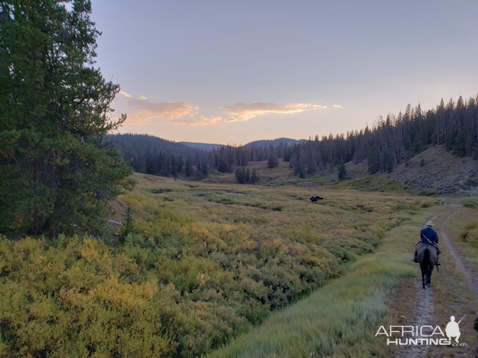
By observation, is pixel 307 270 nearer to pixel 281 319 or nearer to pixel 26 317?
pixel 281 319

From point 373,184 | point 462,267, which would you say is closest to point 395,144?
point 373,184

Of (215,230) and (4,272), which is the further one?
(215,230)

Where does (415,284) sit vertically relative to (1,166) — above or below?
below

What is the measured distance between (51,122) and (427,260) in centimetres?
1620

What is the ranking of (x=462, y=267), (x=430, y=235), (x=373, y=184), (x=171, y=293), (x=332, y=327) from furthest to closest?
1. (x=373, y=184)
2. (x=462, y=267)
3. (x=430, y=235)
4. (x=171, y=293)
5. (x=332, y=327)

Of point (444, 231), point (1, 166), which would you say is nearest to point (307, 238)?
point (444, 231)

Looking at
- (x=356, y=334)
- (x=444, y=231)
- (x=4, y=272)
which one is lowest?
(x=444, y=231)

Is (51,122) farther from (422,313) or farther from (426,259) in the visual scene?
(426,259)

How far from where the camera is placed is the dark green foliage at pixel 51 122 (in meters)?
9.73

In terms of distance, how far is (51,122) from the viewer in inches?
421

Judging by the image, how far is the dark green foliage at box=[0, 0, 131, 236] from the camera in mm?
9734

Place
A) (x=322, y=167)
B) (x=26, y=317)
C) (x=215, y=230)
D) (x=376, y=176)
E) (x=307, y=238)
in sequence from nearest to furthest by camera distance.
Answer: (x=26, y=317), (x=215, y=230), (x=307, y=238), (x=376, y=176), (x=322, y=167)

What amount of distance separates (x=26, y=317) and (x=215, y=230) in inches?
463

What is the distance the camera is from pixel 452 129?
92.1m
